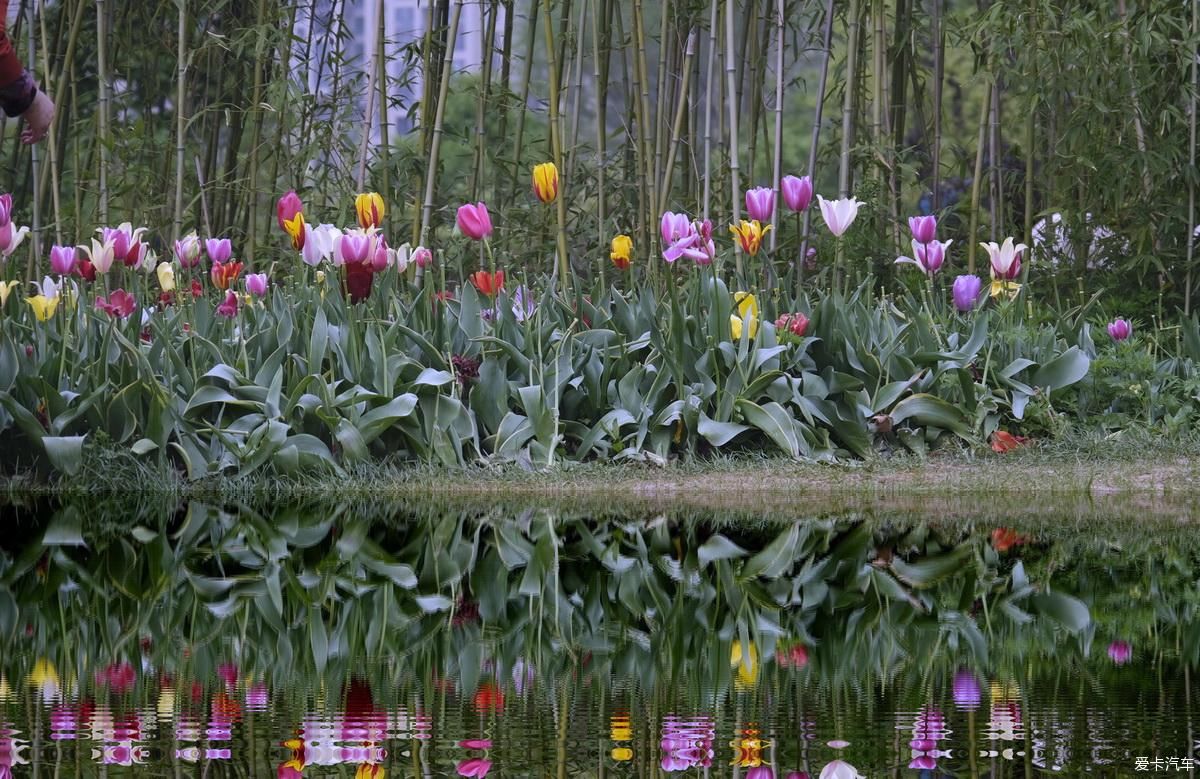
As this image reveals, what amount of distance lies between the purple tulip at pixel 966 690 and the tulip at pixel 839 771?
277 mm

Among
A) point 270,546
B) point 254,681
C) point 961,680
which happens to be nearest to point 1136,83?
point 270,546

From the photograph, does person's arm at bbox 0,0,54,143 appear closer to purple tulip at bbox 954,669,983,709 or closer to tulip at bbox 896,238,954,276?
tulip at bbox 896,238,954,276

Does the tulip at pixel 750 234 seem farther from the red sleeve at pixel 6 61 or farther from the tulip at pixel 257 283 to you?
the red sleeve at pixel 6 61

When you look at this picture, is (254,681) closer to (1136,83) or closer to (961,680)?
(961,680)

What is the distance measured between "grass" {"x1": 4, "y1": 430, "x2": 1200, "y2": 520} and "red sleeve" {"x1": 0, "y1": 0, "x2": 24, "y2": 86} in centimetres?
85

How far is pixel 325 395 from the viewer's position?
364 centimetres

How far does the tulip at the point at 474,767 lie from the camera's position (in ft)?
4.04

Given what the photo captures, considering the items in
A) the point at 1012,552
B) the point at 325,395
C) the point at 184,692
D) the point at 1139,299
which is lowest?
the point at 184,692

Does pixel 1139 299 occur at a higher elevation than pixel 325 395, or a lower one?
higher

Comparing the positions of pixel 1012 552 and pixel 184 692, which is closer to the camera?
pixel 184 692

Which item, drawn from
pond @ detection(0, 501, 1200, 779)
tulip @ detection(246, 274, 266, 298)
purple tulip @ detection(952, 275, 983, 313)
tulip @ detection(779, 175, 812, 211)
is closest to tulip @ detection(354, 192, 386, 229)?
tulip @ detection(246, 274, 266, 298)

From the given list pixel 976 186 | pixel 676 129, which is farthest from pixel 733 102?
pixel 976 186

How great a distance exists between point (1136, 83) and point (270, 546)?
3213 millimetres

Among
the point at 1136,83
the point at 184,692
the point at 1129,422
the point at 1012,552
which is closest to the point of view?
the point at 184,692
